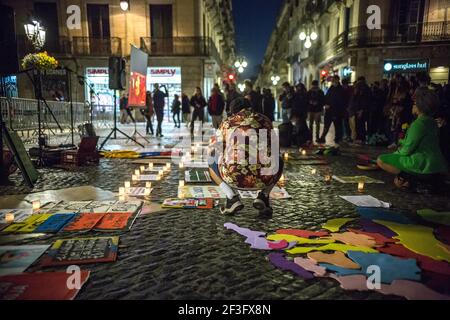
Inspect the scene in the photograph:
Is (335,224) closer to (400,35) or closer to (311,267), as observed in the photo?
(311,267)

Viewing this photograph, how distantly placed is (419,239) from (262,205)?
1.65 meters

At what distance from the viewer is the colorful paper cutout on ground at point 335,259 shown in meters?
2.87

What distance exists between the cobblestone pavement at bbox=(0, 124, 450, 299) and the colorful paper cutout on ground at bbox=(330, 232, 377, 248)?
329 mm

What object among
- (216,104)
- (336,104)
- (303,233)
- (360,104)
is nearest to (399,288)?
(303,233)

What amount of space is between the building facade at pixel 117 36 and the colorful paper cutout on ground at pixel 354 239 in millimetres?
24921

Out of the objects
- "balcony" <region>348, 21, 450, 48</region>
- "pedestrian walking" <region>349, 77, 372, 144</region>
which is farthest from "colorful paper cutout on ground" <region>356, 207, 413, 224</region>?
"balcony" <region>348, 21, 450, 48</region>

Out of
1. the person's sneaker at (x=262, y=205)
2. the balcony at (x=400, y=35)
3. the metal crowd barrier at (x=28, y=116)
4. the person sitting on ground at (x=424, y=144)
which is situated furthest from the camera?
the balcony at (x=400, y=35)

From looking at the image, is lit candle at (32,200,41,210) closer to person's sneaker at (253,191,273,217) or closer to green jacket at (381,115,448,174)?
person's sneaker at (253,191,273,217)

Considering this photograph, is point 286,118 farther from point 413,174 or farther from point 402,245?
point 402,245

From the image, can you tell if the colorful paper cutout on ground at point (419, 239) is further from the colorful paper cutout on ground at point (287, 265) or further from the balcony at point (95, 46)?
the balcony at point (95, 46)

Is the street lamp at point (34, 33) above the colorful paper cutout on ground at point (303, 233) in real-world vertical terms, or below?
above

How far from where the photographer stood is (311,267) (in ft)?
9.34

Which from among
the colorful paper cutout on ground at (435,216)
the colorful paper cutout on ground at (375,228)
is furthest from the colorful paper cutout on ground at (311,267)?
the colorful paper cutout on ground at (435,216)

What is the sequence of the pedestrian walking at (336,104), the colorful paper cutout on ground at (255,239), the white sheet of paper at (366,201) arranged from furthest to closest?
the pedestrian walking at (336,104), the white sheet of paper at (366,201), the colorful paper cutout on ground at (255,239)
